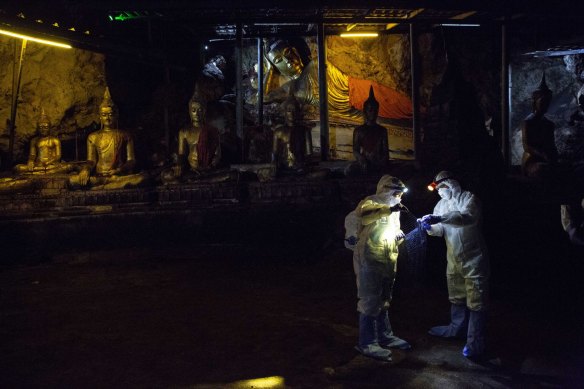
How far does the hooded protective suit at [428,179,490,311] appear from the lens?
4809 millimetres

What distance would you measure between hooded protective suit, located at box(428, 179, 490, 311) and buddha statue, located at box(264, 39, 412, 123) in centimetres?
1125

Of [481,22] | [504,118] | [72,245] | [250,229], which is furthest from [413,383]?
[481,22]

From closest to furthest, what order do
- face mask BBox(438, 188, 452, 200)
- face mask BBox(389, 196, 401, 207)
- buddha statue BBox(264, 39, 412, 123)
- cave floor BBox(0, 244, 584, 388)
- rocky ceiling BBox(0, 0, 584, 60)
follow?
1. cave floor BBox(0, 244, 584, 388)
2. face mask BBox(389, 196, 401, 207)
3. face mask BBox(438, 188, 452, 200)
4. rocky ceiling BBox(0, 0, 584, 60)
5. buddha statue BBox(264, 39, 412, 123)

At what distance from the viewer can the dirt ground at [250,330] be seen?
448 centimetres

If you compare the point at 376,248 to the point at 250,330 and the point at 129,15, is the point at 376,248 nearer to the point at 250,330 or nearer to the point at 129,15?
the point at 250,330

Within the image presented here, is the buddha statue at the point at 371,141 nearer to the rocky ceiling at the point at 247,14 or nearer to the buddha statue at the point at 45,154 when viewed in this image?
the rocky ceiling at the point at 247,14

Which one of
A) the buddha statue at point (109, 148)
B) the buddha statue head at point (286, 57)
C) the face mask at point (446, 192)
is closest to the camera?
the face mask at point (446, 192)

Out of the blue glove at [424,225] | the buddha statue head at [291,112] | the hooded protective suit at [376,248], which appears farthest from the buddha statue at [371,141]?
the hooded protective suit at [376,248]

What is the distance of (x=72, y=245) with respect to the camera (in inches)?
383

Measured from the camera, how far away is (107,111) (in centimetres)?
1127

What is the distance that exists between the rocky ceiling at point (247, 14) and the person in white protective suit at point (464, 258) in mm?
7107

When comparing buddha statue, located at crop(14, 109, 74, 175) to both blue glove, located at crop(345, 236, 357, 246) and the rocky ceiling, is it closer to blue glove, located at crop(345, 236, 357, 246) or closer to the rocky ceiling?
the rocky ceiling

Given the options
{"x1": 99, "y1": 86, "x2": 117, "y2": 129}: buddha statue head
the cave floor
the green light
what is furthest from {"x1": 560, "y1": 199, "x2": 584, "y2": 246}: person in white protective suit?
the green light

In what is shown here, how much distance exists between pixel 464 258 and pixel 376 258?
0.86 m
